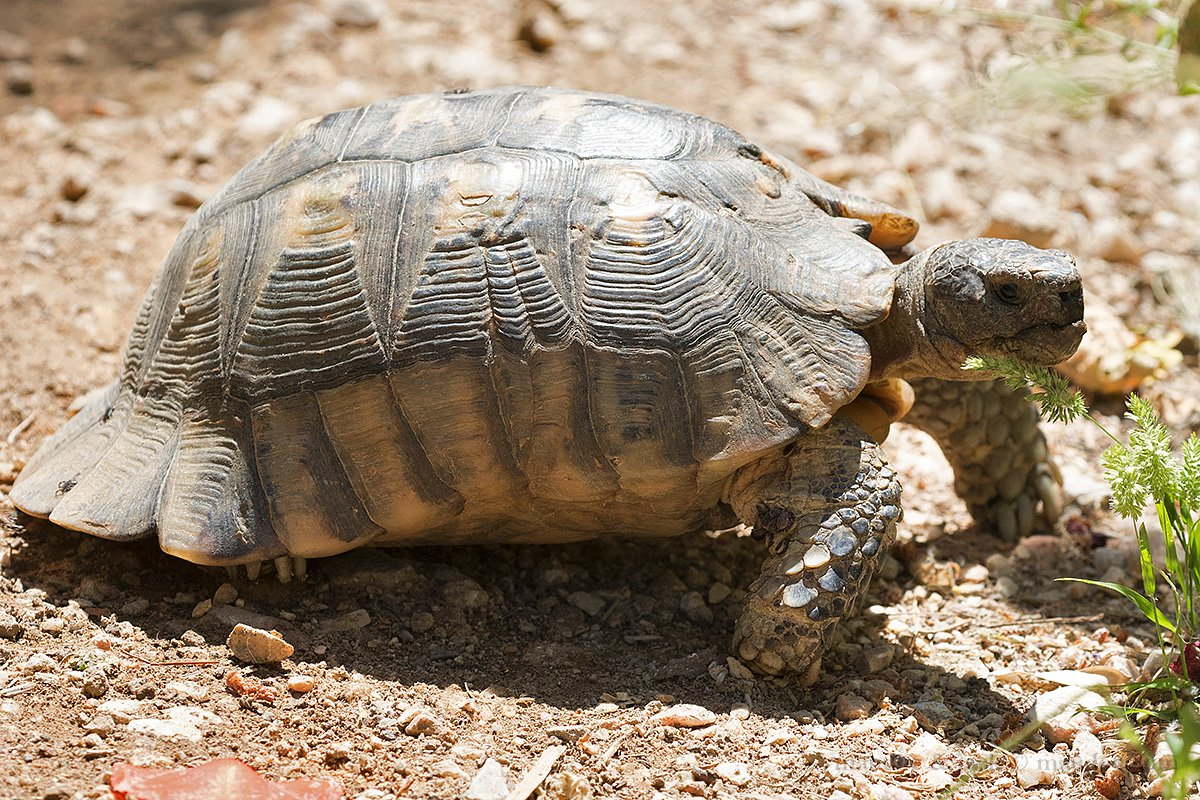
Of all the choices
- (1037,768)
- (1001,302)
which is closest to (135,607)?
(1037,768)

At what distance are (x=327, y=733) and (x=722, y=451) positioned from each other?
1270 millimetres

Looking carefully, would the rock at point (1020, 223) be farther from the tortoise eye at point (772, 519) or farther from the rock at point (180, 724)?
the rock at point (180, 724)

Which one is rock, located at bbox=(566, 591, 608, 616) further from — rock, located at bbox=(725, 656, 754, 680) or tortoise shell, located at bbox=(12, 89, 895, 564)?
rock, located at bbox=(725, 656, 754, 680)

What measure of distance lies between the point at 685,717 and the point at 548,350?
3.44 feet

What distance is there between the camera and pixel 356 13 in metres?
7.53

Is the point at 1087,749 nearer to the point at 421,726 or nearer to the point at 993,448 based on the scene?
the point at 993,448

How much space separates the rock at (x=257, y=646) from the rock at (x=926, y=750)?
1.68m

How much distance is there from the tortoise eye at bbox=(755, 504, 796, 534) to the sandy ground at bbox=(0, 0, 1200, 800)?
1.40ft

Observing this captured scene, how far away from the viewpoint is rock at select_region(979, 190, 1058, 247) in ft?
17.5

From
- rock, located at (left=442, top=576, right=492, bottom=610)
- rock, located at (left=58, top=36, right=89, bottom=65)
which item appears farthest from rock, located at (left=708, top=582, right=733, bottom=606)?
rock, located at (left=58, top=36, right=89, bottom=65)

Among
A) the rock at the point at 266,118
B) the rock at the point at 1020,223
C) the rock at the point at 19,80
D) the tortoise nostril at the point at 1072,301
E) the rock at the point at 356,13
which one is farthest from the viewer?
the rock at the point at 356,13

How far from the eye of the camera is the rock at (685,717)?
10.4 ft

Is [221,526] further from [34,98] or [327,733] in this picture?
[34,98]

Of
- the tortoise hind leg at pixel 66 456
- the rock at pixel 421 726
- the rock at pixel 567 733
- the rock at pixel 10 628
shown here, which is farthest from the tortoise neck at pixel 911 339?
the rock at pixel 10 628
